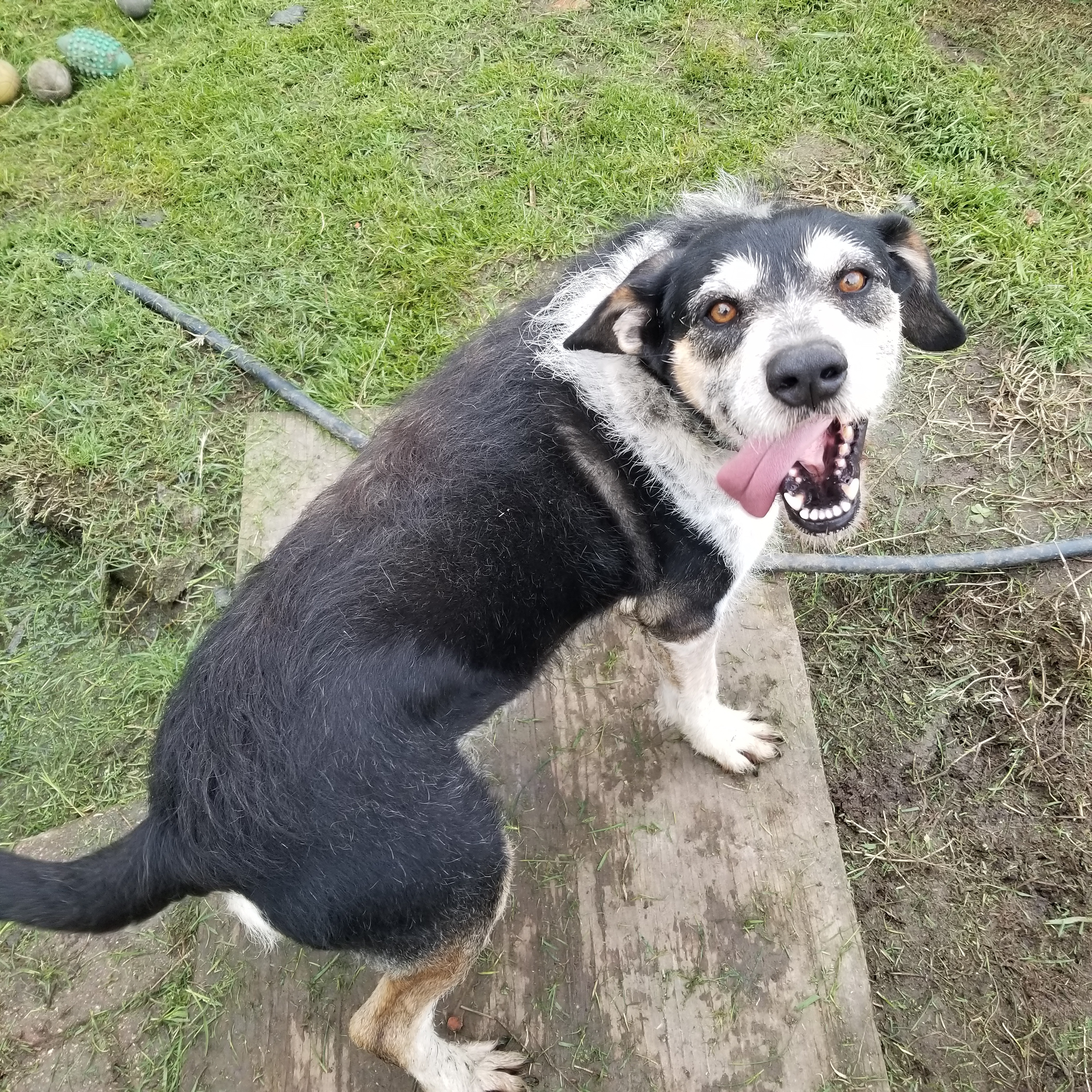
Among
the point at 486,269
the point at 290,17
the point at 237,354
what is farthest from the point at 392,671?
the point at 290,17

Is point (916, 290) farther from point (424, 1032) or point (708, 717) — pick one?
point (424, 1032)

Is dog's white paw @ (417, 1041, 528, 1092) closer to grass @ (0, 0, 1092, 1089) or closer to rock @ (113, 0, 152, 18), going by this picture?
grass @ (0, 0, 1092, 1089)

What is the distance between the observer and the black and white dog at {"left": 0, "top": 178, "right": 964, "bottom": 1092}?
2014mm

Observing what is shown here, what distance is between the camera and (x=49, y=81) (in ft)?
19.9

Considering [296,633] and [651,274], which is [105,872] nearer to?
[296,633]

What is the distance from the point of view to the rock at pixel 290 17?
6312 millimetres

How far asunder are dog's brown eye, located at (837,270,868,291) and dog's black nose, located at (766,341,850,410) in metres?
0.33

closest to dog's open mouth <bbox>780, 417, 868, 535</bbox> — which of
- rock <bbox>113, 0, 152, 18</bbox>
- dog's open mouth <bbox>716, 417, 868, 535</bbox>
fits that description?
dog's open mouth <bbox>716, 417, 868, 535</bbox>

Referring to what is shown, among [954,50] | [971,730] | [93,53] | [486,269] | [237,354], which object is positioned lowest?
[971,730]

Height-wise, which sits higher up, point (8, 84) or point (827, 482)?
point (8, 84)

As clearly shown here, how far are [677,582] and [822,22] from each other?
519 cm

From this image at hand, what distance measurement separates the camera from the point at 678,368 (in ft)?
7.70

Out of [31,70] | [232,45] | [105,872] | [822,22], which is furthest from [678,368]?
[31,70]

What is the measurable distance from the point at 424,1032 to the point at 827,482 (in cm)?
224
